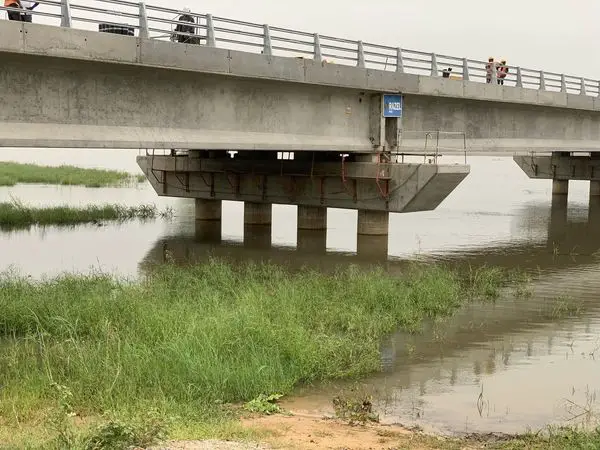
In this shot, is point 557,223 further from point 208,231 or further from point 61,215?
point 61,215

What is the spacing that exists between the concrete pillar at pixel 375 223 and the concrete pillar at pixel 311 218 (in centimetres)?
218

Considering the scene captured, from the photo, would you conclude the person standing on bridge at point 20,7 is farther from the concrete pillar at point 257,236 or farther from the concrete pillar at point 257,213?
the concrete pillar at point 257,213

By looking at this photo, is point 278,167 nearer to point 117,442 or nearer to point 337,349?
point 337,349

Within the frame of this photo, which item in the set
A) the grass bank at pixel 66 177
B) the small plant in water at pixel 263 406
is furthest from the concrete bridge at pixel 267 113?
the grass bank at pixel 66 177

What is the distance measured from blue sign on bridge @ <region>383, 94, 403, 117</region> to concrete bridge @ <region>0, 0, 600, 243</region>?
40mm

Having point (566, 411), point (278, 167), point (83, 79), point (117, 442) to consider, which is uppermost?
point (83, 79)

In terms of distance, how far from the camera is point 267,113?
789 inches

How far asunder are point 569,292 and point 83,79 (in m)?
11.3

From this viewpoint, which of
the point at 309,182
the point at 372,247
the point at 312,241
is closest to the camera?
the point at 372,247

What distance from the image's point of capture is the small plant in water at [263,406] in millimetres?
8414

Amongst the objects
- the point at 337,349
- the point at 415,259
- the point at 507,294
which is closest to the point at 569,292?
the point at 507,294

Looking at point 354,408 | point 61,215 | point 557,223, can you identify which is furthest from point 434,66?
point 354,408

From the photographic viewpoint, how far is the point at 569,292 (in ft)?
55.1

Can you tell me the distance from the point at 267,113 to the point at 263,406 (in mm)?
12568
